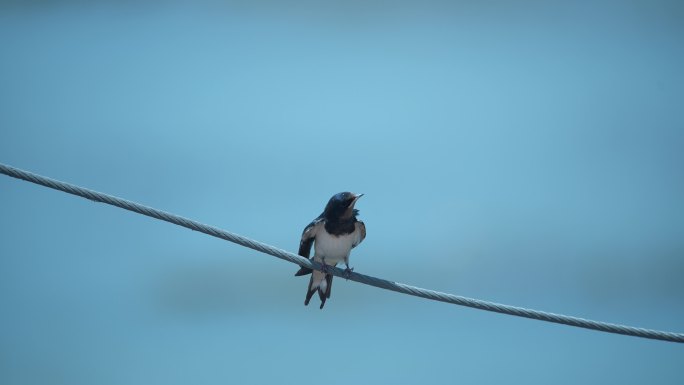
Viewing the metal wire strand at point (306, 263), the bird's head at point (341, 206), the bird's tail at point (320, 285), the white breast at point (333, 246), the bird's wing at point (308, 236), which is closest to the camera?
the metal wire strand at point (306, 263)

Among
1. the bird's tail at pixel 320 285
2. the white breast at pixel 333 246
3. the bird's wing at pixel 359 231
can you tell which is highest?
the bird's wing at pixel 359 231

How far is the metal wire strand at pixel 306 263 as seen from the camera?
3.33 meters

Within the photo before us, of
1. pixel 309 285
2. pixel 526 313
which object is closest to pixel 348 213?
pixel 309 285

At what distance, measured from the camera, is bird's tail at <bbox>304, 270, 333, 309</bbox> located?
6.15 m

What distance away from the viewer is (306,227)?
5.86 meters

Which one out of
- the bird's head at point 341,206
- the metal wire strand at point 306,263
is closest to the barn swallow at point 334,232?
the bird's head at point 341,206

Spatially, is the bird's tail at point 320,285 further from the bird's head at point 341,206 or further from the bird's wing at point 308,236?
the bird's head at point 341,206

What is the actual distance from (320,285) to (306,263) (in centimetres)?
229

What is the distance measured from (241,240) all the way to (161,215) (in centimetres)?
44

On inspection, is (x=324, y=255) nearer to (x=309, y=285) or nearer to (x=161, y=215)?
(x=309, y=285)

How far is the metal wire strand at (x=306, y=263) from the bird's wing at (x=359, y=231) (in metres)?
1.90

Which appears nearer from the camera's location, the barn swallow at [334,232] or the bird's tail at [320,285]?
Result: the barn swallow at [334,232]

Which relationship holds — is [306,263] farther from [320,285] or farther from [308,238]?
[320,285]

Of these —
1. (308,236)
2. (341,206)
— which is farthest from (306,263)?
(308,236)
